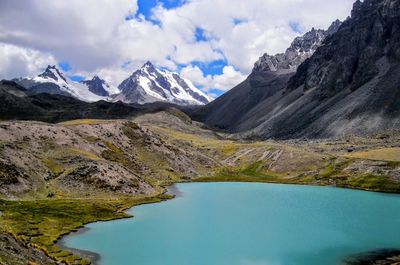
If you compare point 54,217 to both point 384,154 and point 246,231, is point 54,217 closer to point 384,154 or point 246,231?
point 246,231

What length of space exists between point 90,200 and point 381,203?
7634cm

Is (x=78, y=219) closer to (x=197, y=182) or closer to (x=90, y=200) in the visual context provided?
(x=90, y=200)

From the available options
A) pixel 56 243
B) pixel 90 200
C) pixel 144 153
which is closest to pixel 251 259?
pixel 56 243

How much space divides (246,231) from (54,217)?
37.1 meters

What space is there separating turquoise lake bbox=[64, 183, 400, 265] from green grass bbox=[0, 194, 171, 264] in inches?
139

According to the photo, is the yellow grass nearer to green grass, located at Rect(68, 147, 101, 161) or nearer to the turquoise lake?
the turquoise lake

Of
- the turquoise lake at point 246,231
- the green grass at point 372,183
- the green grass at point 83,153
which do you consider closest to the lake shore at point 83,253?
the turquoise lake at point 246,231

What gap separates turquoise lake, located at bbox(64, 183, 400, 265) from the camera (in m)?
66.9

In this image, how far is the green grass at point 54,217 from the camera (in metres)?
68.4

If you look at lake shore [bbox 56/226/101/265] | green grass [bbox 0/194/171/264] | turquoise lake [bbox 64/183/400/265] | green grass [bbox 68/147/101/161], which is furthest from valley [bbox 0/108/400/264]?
turquoise lake [bbox 64/183/400/265]

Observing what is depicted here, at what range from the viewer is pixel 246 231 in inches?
3317

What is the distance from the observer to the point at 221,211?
108 meters

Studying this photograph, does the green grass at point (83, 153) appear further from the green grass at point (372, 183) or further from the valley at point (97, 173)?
the green grass at point (372, 183)

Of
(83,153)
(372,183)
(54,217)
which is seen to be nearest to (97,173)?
(83,153)
